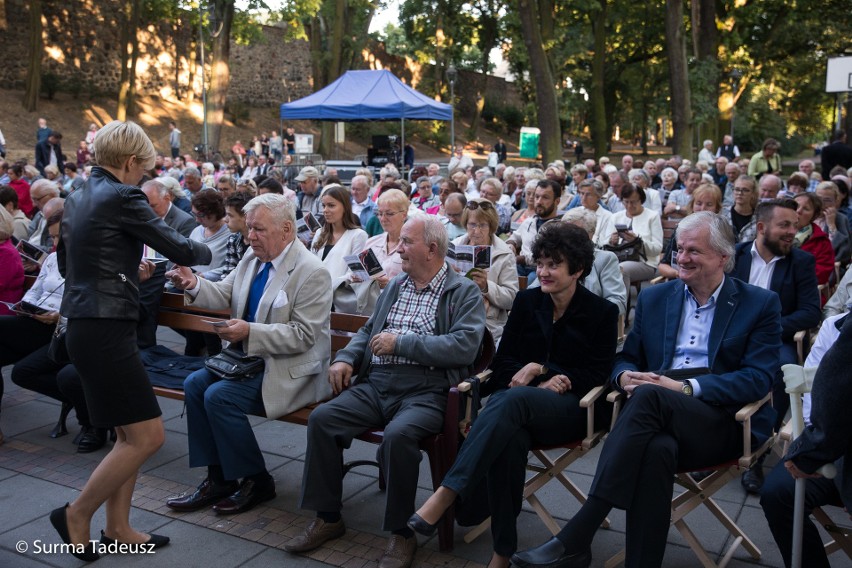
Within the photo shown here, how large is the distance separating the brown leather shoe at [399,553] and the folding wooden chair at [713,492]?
0.86 m

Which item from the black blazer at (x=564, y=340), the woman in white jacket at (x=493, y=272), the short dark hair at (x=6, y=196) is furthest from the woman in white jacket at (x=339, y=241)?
the short dark hair at (x=6, y=196)

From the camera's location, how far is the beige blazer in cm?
439

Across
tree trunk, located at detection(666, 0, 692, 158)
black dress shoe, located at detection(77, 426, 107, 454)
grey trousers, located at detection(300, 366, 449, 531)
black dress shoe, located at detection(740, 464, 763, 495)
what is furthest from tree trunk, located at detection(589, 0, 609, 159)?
grey trousers, located at detection(300, 366, 449, 531)

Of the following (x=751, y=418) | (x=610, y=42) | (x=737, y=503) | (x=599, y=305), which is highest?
(x=610, y=42)

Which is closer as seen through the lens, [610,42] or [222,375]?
[222,375]

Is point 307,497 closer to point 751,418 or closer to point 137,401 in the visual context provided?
point 137,401

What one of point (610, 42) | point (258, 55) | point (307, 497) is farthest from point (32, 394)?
point (258, 55)

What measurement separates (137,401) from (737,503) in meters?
3.02

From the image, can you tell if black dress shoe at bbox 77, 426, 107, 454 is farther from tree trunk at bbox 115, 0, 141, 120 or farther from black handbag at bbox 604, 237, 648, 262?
tree trunk at bbox 115, 0, 141, 120

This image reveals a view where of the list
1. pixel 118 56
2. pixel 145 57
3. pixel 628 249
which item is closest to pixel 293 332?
pixel 628 249

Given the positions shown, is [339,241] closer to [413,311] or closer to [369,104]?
[413,311]

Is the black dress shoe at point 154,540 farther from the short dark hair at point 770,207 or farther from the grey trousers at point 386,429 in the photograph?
the short dark hair at point 770,207

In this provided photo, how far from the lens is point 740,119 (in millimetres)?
43031

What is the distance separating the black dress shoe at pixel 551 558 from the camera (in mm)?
3359
